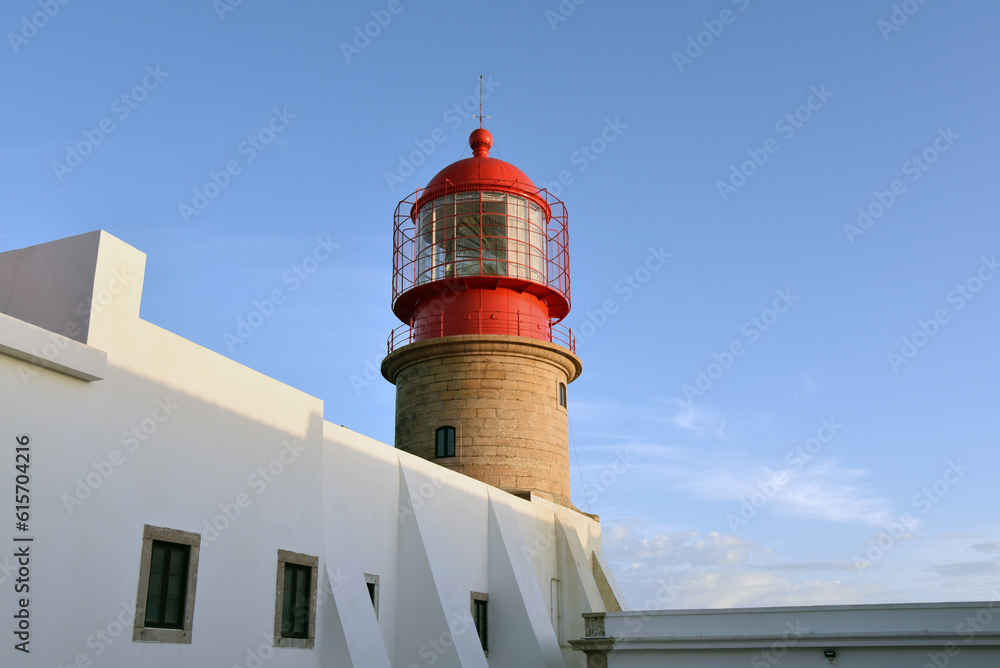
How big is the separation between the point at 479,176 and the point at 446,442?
5.99 m

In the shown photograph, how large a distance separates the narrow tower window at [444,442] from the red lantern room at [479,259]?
6.95 feet

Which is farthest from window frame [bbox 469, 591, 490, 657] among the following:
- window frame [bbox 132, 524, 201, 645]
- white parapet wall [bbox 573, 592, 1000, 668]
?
window frame [bbox 132, 524, 201, 645]

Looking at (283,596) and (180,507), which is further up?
(180,507)

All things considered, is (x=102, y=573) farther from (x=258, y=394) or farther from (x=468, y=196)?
(x=468, y=196)

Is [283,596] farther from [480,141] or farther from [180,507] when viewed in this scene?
[480,141]

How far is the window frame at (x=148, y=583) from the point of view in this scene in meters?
8.66

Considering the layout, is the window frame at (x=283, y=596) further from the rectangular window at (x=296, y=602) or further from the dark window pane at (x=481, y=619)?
the dark window pane at (x=481, y=619)

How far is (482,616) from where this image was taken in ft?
51.8

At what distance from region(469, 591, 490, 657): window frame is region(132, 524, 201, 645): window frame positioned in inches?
271

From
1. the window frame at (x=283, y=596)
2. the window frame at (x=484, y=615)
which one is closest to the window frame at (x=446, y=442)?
the window frame at (x=484, y=615)

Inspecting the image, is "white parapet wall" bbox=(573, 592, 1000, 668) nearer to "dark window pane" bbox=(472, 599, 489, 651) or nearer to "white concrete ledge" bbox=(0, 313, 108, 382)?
"dark window pane" bbox=(472, 599, 489, 651)

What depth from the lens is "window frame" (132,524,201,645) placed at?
28.4ft

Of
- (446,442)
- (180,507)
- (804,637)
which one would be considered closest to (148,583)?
(180,507)

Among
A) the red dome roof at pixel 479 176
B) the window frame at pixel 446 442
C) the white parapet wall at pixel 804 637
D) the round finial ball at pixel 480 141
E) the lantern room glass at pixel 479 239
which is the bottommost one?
the white parapet wall at pixel 804 637
